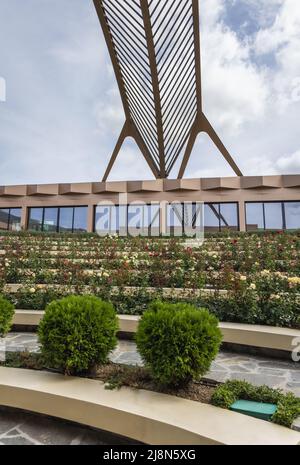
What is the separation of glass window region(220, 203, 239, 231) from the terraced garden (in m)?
12.9

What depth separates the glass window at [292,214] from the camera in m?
20.3

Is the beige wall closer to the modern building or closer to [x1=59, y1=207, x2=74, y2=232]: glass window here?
the modern building

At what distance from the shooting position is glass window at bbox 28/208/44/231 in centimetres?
2394

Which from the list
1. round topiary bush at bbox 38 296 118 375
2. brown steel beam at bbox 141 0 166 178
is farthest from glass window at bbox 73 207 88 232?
round topiary bush at bbox 38 296 118 375

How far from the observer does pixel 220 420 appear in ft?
6.63

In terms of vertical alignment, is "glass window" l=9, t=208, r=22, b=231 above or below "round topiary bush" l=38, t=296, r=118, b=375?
above

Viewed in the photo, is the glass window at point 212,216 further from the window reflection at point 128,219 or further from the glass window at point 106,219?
the glass window at point 106,219

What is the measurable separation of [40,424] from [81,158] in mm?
14497

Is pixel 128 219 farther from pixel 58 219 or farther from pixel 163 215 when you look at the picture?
pixel 58 219

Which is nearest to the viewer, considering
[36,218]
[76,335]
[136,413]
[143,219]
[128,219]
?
[136,413]

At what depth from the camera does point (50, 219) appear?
23.8m

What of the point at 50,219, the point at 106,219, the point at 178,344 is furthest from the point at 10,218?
the point at 178,344

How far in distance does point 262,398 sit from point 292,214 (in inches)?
795

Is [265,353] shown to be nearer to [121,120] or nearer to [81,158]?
[81,158]
